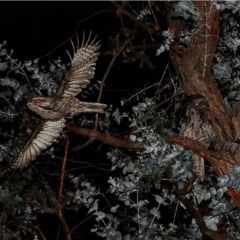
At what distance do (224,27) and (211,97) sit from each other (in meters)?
0.45

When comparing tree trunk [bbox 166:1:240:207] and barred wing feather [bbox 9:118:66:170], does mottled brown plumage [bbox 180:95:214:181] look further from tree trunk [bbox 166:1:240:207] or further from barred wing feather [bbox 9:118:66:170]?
barred wing feather [bbox 9:118:66:170]

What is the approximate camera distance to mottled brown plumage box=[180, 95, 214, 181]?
132 cm

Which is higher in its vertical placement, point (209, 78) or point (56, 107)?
point (209, 78)

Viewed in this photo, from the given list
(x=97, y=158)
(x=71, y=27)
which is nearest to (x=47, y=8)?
(x=71, y=27)

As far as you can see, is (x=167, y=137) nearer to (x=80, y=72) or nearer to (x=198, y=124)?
(x=198, y=124)

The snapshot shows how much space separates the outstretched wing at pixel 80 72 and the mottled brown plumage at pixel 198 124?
26 cm

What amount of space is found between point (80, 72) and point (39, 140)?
0.64 ft

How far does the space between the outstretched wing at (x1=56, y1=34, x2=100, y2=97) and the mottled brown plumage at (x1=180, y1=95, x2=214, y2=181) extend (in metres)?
0.26

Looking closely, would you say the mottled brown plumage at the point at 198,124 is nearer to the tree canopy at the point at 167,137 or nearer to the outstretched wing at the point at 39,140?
the tree canopy at the point at 167,137

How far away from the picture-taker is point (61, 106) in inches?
55.6

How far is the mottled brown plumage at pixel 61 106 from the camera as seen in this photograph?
141 centimetres

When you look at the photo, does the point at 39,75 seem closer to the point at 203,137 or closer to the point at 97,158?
the point at 203,137

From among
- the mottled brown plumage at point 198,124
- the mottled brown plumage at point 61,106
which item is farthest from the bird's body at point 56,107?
the mottled brown plumage at point 198,124

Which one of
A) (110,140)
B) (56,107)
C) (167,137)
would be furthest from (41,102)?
(167,137)
